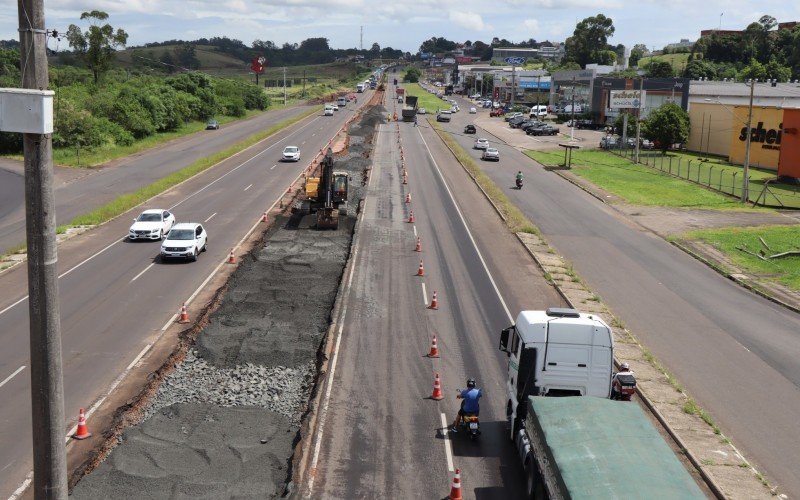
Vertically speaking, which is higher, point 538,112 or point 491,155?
point 538,112

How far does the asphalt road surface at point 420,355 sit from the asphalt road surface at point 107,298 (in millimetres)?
6483

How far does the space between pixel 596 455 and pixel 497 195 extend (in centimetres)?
4636

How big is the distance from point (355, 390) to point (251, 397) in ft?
9.64

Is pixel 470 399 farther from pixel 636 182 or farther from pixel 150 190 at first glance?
pixel 636 182

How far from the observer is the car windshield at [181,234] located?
37.2 meters

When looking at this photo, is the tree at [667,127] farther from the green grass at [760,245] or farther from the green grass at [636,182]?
the green grass at [760,245]

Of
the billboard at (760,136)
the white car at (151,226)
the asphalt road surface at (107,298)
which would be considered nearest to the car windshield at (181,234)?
the asphalt road surface at (107,298)

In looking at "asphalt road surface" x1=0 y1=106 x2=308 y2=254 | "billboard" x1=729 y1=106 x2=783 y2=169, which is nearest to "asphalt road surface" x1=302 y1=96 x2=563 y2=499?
"asphalt road surface" x1=0 y1=106 x2=308 y2=254

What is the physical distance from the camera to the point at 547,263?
1538 inches

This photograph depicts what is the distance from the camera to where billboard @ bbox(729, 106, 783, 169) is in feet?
246

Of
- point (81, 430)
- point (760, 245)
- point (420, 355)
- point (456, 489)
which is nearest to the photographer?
point (456, 489)

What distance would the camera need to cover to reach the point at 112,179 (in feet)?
208

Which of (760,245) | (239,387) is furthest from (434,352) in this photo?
(760,245)

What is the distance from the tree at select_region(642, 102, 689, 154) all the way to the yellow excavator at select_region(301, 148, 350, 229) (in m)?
50.2
